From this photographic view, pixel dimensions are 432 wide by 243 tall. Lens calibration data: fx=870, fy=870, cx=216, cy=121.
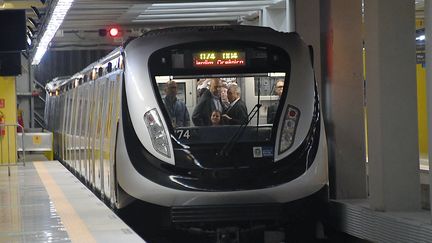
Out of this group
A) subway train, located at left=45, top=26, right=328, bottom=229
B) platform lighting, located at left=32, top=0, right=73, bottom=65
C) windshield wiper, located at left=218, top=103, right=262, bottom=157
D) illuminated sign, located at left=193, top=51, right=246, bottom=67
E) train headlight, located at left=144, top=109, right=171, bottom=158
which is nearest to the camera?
subway train, located at left=45, top=26, right=328, bottom=229

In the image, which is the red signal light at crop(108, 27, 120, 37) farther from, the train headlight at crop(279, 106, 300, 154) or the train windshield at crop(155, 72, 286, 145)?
the train headlight at crop(279, 106, 300, 154)

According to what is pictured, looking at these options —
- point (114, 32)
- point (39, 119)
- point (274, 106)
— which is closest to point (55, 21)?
point (114, 32)

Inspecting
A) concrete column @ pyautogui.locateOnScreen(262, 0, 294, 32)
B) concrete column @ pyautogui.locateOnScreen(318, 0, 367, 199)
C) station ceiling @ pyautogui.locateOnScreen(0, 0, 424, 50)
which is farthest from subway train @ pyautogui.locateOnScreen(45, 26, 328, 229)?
concrete column @ pyautogui.locateOnScreen(262, 0, 294, 32)

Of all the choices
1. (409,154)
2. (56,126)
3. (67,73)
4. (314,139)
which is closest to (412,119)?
(409,154)

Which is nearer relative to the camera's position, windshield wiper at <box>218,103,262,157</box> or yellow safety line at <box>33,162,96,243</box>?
yellow safety line at <box>33,162,96,243</box>

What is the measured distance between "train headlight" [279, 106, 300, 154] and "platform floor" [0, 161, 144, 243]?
197 cm

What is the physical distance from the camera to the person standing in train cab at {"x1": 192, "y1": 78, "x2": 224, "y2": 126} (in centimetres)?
969

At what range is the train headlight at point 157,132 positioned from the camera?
9159 mm

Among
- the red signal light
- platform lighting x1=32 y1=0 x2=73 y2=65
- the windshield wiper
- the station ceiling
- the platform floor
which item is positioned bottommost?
the platform floor

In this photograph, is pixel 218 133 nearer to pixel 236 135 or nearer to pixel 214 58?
pixel 236 135

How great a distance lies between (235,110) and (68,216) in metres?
2.18

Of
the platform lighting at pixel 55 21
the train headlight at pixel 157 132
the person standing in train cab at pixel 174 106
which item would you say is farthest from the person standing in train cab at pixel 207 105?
the platform lighting at pixel 55 21

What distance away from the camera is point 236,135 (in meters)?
9.47

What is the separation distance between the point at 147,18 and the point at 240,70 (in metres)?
8.51
